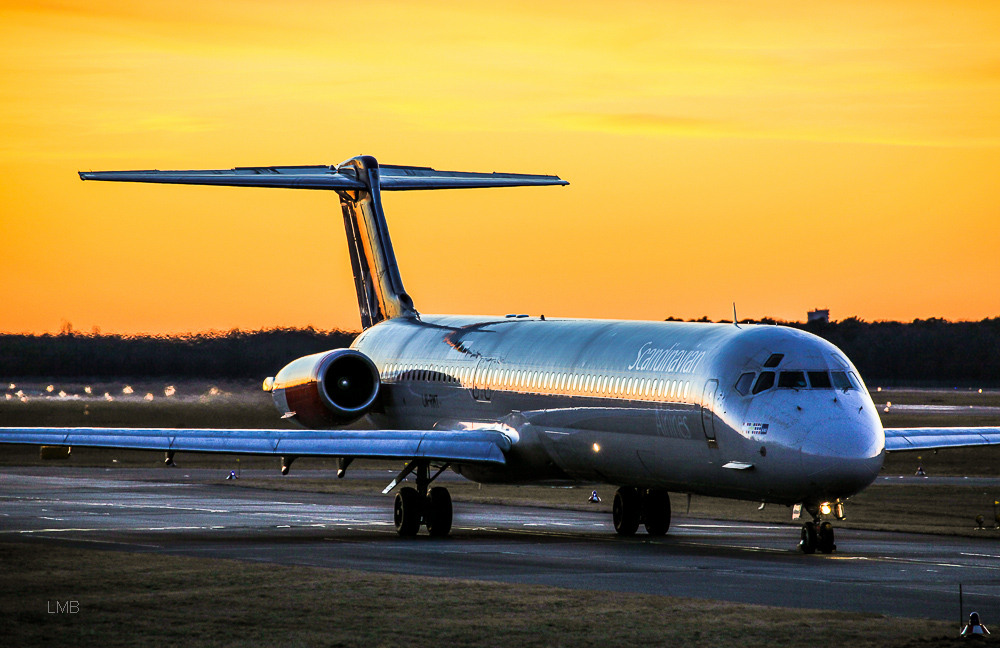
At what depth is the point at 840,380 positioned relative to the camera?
843 inches

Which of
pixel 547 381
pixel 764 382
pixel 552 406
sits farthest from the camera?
pixel 547 381

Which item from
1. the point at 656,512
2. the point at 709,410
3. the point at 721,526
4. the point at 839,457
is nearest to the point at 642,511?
the point at 656,512

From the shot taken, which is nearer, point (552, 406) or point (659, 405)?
point (659, 405)

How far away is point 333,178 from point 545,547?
14.0 m

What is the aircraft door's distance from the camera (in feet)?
71.1

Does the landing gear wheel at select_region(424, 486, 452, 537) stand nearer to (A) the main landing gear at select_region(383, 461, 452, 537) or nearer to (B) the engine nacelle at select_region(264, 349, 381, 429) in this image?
(A) the main landing gear at select_region(383, 461, 452, 537)

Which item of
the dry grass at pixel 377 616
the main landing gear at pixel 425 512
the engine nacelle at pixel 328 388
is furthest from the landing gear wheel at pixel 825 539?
the engine nacelle at pixel 328 388

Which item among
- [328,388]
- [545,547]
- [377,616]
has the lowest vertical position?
[377,616]

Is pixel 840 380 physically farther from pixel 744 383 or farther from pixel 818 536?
pixel 818 536

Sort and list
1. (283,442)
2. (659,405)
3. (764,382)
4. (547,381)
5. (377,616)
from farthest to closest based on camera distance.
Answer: (547,381)
(283,442)
(659,405)
(764,382)
(377,616)

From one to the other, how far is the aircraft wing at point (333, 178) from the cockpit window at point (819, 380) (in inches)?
603

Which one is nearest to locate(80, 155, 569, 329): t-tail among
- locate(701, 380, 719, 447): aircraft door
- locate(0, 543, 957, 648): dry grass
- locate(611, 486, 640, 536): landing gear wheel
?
locate(611, 486, 640, 536): landing gear wheel

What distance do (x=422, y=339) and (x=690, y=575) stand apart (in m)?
14.3

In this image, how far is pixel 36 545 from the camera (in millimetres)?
22859
